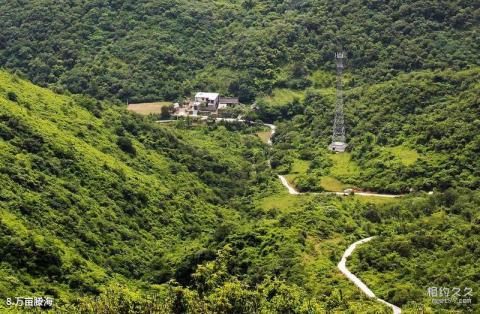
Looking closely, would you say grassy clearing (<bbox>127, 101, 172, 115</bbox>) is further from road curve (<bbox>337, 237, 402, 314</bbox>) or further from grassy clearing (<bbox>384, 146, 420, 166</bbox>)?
road curve (<bbox>337, 237, 402, 314</bbox>)

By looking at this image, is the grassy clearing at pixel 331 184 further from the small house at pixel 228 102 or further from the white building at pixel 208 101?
the small house at pixel 228 102

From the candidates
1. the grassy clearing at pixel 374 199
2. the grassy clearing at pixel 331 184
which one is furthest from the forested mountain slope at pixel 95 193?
the grassy clearing at pixel 374 199

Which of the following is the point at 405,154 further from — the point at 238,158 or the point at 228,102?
the point at 228,102

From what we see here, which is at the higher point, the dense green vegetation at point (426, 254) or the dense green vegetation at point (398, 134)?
the dense green vegetation at point (398, 134)

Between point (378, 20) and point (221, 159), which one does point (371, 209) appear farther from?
point (378, 20)

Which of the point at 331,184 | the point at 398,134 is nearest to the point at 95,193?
the point at 331,184

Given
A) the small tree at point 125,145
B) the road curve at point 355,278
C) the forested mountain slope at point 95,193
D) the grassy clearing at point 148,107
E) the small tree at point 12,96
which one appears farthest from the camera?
the grassy clearing at point 148,107

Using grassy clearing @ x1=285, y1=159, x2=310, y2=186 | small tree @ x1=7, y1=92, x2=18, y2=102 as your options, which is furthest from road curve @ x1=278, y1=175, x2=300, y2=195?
small tree @ x1=7, y1=92, x2=18, y2=102
